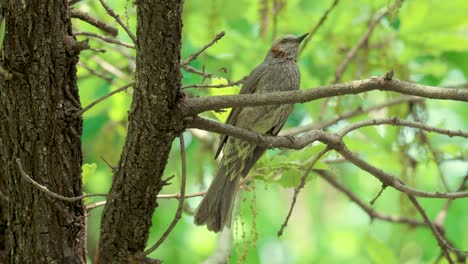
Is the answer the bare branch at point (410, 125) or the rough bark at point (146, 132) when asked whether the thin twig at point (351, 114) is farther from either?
the rough bark at point (146, 132)

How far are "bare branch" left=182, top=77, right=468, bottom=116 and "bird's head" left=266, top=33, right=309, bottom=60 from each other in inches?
82.4

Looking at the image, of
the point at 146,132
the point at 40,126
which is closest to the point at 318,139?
the point at 146,132

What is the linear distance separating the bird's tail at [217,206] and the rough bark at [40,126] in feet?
3.93

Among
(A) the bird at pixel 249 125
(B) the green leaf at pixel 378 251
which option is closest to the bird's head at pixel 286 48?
Result: (A) the bird at pixel 249 125

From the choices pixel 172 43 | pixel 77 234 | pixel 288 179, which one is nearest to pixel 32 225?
pixel 77 234

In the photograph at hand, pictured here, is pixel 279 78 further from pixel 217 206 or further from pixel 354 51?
pixel 217 206

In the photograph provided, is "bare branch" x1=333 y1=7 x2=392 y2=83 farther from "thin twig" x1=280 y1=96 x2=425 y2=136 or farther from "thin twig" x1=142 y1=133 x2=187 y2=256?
"thin twig" x1=142 y1=133 x2=187 y2=256

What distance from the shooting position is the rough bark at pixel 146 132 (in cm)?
229

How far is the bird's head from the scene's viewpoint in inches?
179

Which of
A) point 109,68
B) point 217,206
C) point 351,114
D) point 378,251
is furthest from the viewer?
point 109,68

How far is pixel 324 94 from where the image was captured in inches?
94.7

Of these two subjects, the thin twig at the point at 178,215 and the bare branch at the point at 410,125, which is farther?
the bare branch at the point at 410,125

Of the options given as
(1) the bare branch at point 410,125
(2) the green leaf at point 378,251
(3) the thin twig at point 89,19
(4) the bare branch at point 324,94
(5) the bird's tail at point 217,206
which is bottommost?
(2) the green leaf at point 378,251

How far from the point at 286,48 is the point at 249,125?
1.93ft
